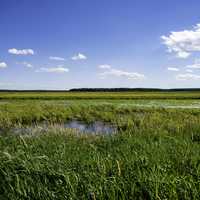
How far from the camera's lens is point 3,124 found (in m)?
18.5

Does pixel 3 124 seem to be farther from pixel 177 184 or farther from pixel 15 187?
pixel 177 184

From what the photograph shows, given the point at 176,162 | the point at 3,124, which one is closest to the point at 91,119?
the point at 3,124

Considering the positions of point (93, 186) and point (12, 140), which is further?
point (12, 140)

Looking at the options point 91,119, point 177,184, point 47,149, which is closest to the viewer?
point 177,184

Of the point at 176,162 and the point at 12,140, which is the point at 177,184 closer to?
the point at 176,162

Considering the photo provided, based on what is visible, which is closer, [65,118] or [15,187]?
[15,187]

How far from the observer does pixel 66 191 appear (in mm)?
5238

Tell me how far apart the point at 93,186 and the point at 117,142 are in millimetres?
3852

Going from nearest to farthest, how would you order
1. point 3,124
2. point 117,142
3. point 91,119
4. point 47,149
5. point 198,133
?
point 47,149
point 117,142
point 198,133
point 3,124
point 91,119

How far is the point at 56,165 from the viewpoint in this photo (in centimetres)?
625

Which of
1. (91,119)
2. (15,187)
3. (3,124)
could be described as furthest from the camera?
(91,119)

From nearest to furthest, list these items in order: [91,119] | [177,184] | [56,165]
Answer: [177,184] → [56,165] → [91,119]

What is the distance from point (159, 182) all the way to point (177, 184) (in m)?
0.26

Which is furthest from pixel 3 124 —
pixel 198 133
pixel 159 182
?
pixel 159 182
